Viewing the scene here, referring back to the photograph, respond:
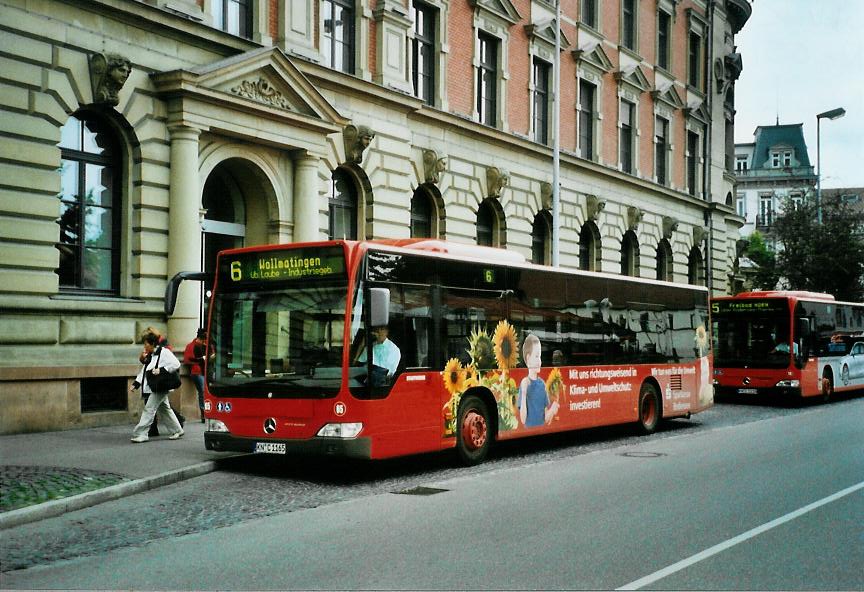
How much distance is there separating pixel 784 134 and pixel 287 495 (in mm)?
97993

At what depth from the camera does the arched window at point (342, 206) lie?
2284 centimetres

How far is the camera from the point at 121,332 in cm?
1717

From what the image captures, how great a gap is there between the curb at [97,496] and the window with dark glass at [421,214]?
45.0ft

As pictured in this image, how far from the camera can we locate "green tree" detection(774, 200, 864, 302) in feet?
149

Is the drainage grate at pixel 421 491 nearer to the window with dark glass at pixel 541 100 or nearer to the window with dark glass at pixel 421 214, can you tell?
the window with dark glass at pixel 421 214

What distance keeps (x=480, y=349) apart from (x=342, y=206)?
10.1 metres

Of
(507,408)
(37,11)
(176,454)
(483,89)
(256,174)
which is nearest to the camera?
(176,454)

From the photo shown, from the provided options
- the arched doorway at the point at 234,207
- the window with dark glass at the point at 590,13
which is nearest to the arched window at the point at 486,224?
Answer: the arched doorway at the point at 234,207

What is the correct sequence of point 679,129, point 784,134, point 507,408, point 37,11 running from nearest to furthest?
point 507,408 → point 37,11 → point 679,129 → point 784,134

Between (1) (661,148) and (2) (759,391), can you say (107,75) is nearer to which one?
(2) (759,391)

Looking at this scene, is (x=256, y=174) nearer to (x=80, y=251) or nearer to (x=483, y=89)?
(x=80, y=251)

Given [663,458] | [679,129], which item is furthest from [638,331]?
[679,129]

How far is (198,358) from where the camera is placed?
55.4 ft

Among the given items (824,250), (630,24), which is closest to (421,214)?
(630,24)
